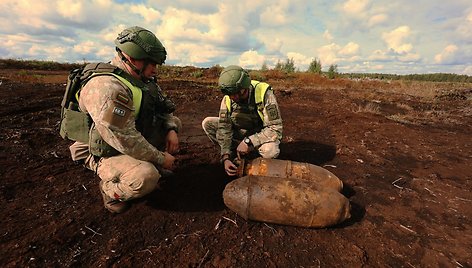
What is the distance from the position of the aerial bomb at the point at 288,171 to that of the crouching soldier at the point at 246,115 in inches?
8.2

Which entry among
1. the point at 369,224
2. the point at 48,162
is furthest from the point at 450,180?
the point at 48,162

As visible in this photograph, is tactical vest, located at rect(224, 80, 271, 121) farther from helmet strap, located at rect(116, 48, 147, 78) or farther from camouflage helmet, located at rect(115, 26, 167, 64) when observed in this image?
helmet strap, located at rect(116, 48, 147, 78)

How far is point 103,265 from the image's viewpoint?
244cm

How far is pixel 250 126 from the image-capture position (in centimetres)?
450

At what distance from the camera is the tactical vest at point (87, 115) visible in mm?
2885

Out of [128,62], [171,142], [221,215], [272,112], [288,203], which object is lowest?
[221,215]

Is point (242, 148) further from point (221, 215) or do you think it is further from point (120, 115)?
point (120, 115)

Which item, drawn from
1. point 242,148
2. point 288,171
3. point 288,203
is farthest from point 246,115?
point 288,203

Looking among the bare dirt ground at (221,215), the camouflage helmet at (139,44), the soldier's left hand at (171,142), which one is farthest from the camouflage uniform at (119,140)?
the soldier's left hand at (171,142)

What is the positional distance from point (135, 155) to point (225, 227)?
3.86 ft

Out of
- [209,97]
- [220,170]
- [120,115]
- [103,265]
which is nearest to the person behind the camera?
[103,265]

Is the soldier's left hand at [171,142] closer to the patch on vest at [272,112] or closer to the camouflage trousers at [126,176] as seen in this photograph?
the camouflage trousers at [126,176]

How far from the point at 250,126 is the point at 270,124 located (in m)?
0.48

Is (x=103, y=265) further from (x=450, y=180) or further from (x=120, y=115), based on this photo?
(x=450, y=180)
